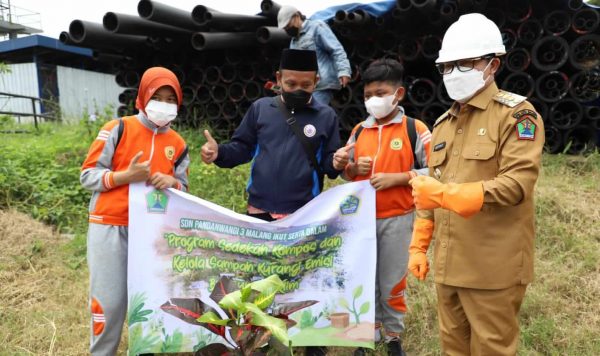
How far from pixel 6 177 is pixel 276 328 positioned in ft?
17.0

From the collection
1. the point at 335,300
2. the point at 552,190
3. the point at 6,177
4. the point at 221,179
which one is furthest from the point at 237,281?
the point at 6,177

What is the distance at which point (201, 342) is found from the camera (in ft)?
8.16

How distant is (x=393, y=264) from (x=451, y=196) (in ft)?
3.30

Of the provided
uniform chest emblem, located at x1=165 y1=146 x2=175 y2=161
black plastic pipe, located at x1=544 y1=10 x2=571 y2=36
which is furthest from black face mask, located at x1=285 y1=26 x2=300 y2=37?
black plastic pipe, located at x1=544 y1=10 x2=571 y2=36

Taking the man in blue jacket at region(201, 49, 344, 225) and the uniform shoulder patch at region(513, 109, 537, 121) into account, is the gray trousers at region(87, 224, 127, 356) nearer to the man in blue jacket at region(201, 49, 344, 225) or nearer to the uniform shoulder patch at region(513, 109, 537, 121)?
the man in blue jacket at region(201, 49, 344, 225)

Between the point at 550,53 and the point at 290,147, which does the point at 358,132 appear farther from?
the point at 550,53

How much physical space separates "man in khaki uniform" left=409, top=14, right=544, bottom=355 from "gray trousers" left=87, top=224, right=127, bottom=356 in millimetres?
1557

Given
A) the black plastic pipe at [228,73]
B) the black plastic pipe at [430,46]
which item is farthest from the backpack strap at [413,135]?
the black plastic pipe at [228,73]

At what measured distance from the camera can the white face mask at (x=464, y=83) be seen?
1875 millimetres

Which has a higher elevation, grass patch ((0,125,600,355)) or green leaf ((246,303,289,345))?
green leaf ((246,303,289,345))

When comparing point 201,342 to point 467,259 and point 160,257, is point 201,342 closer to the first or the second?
point 160,257

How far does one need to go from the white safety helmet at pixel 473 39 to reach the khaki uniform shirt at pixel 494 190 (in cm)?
18

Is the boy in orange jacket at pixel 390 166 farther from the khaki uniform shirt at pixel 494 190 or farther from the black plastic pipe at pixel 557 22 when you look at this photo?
the black plastic pipe at pixel 557 22

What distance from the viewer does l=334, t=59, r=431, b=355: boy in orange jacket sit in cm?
252
